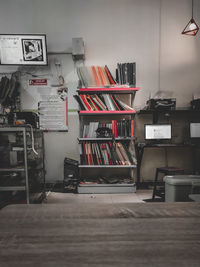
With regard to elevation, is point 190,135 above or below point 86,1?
below

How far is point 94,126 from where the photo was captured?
9.44 feet

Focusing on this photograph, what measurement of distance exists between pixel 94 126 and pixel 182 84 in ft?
6.12

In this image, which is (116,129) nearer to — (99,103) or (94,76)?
(99,103)

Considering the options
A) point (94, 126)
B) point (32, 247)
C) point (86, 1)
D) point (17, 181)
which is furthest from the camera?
point (86, 1)

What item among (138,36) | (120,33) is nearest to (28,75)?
(120,33)

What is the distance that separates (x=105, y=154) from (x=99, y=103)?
84 cm

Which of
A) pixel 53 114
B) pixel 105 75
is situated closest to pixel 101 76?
pixel 105 75

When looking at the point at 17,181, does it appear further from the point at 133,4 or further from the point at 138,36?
the point at 133,4

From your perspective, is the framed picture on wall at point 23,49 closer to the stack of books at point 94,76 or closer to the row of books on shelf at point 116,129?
the stack of books at point 94,76

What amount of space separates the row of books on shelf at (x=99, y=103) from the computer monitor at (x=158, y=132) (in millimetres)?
492

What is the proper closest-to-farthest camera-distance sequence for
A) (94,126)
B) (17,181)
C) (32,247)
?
1. (32,247)
2. (17,181)
3. (94,126)

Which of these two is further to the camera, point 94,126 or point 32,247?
point 94,126

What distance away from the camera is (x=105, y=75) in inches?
114

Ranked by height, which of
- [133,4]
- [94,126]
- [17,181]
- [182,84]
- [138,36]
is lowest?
[17,181]
